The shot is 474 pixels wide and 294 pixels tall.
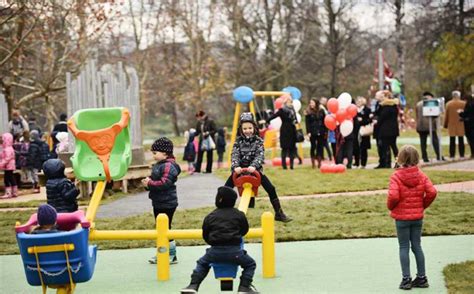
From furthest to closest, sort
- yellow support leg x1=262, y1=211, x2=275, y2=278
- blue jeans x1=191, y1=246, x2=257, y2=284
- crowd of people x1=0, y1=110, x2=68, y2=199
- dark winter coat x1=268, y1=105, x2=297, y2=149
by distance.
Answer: dark winter coat x1=268, y1=105, x2=297, y2=149, crowd of people x1=0, y1=110, x2=68, y2=199, yellow support leg x1=262, y1=211, x2=275, y2=278, blue jeans x1=191, y1=246, x2=257, y2=284

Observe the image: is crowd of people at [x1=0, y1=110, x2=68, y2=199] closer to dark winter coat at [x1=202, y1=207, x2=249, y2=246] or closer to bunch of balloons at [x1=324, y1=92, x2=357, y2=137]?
bunch of balloons at [x1=324, y1=92, x2=357, y2=137]

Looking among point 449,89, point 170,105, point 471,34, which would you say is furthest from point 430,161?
point 170,105

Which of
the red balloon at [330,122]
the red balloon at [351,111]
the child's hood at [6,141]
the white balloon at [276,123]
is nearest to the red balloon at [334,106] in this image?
the red balloon at [330,122]

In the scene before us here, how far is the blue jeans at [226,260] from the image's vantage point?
323 inches

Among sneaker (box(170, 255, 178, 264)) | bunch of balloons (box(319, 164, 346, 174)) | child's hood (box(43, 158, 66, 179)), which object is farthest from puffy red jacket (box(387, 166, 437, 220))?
bunch of balloons (box(319, 164, 346, 174))

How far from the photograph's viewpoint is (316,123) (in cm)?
2248

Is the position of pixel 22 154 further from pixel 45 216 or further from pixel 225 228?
pixel 225 228

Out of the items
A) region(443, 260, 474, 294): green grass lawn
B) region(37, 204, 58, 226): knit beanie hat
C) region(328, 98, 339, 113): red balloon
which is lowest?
region(443, 260, 474, 294): green grass lawn

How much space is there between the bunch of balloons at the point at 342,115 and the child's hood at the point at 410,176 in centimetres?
1231

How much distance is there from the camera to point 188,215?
14633 mm

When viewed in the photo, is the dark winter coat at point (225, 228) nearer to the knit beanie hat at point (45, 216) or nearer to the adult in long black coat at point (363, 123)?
the knit beanie hat at point (45, 216)

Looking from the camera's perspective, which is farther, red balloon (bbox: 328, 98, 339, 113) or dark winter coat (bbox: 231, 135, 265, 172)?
red balloon (bbox: 328, 98, 339, 113)

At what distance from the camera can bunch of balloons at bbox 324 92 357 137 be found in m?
21.1

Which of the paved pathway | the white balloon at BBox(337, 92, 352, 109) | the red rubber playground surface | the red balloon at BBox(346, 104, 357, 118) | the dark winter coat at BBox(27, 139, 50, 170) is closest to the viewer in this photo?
the red rubber playground surface
